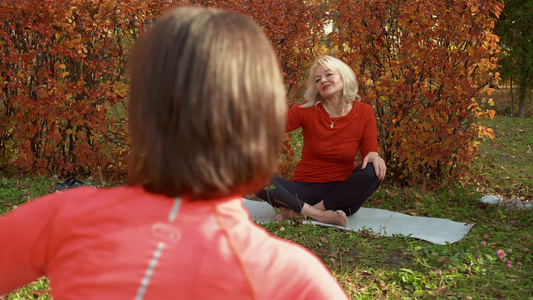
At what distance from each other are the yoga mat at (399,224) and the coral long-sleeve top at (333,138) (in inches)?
15.6

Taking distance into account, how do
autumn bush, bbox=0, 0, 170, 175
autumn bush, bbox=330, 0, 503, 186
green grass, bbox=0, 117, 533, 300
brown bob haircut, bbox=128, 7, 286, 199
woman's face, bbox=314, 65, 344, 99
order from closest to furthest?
brown bob haircut, bbox=128, 7, 286, 199 < green grass, bbox=0, 117, 533, 300 < woman's face, bbox=314, 65, 344, 99 < autumn bush, bbox=330, 0, 503, 186 < autumn bush, bbox=0, 0, 170, 175

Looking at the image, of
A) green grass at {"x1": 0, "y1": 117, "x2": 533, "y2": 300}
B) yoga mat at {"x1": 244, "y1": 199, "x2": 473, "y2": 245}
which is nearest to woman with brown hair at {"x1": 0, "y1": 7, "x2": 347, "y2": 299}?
green grass at {"x1": 0, "y1": 117, "x2": 533, "y2": 300}

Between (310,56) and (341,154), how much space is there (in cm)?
158

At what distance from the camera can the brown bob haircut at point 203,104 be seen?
0.75 meters

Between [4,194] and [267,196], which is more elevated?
[267,196]

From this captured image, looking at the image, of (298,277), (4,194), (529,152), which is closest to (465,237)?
(298,277)

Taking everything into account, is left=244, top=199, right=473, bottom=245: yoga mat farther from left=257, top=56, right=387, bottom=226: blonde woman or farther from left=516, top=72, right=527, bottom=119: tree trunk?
left=516, top=72, right=527, bottom=119: tree trunk

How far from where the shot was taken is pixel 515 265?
3.30 metres

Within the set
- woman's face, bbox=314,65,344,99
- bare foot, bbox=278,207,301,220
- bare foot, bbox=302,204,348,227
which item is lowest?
bare foot, bbox=278,207,301,220

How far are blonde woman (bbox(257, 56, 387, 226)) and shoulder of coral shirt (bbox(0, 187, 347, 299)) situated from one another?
10.7ft

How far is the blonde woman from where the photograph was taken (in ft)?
13.5

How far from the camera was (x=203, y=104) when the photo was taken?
750mm

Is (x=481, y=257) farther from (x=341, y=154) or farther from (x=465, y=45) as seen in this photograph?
(x=465, y=45)

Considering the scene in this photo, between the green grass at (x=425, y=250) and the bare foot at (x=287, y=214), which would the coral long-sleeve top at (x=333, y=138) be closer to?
the bare foot at (x=287, y=214)
